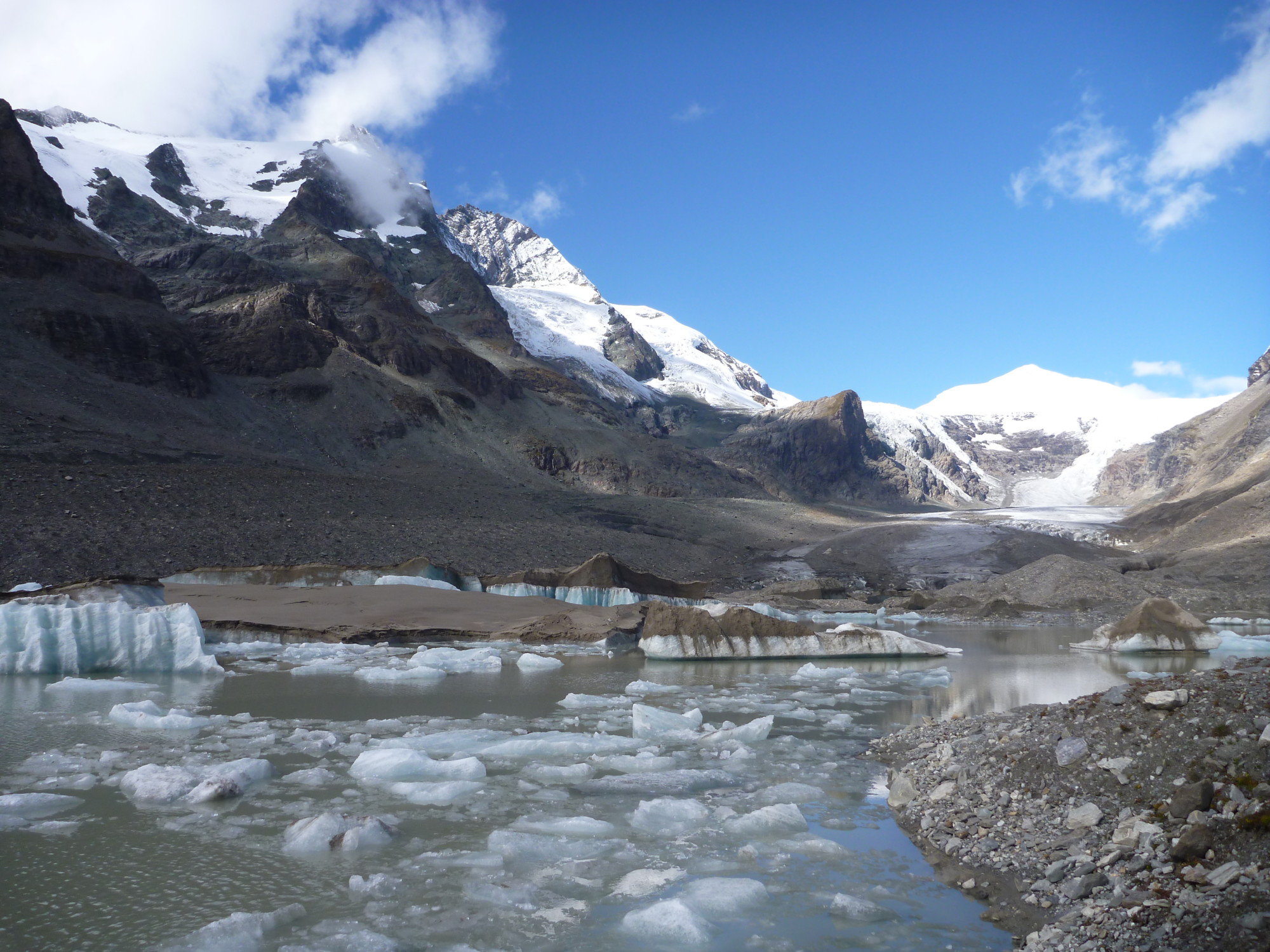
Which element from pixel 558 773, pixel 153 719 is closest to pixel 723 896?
pixel 558 773

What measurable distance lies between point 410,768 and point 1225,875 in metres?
5.65

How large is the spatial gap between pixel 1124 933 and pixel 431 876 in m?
3.55

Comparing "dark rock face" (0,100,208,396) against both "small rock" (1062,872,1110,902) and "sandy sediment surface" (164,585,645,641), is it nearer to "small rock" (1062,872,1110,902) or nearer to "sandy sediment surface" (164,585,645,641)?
"sandy sediment surface" (164,585,645,641)

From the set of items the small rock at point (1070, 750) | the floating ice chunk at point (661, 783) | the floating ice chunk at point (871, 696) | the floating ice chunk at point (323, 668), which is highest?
the small rock at point (1070, 750)

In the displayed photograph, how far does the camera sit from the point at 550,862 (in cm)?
495

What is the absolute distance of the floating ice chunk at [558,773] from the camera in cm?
683

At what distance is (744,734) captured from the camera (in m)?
8.47

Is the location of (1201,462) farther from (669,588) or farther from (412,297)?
(412,297)

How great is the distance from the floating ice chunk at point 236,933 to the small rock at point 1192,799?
15.3 feet

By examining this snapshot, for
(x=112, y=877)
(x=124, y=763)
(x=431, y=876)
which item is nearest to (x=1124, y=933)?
(x=431, y=876)

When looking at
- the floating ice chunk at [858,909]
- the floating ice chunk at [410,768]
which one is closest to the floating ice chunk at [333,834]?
the floating ice chunk at [410,768]

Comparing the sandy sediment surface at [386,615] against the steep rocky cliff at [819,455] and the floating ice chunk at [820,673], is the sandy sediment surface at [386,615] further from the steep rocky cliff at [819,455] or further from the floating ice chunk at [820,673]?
the steep rocky cliff at [819,455]

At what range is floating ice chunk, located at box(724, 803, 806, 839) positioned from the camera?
5.56m

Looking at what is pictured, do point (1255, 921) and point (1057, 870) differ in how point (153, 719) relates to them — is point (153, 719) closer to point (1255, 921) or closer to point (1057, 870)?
point (1057, 870)
